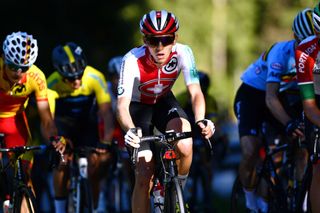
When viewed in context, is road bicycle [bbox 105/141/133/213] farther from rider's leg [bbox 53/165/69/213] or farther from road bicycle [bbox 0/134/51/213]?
road bicycle [bbox 0/134/51/213]

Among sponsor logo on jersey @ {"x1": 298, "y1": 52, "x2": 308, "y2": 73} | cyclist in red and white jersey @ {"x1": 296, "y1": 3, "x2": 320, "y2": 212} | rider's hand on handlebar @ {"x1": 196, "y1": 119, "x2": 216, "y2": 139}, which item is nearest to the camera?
rider's hand on handlebar @ {"x1": 196, "y1": 119, "x2": 216, "y2": 139}

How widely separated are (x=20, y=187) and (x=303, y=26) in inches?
129

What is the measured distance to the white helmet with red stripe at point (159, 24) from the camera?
324 inches

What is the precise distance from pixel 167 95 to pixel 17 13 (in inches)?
875

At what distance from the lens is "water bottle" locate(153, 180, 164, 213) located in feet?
26.6

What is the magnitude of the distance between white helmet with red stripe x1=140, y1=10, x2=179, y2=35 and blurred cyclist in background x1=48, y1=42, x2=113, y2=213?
7.59 feet

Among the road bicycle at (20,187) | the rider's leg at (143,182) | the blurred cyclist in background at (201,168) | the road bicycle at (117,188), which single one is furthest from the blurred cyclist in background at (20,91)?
the blurred cyclist in background at (201,168)

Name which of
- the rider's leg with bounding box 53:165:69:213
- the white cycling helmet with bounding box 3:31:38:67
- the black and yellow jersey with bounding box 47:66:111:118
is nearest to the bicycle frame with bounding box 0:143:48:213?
the white cycling helmet with bounding box 3:31:38:67

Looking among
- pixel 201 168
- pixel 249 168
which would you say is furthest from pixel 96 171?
pixel 201 168

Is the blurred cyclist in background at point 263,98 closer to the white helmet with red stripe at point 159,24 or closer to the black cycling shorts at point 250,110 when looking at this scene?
the black cycling shorts at point 250,110

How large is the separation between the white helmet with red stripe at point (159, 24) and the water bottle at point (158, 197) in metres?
1.32

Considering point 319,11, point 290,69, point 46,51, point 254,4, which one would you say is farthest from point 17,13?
point 254,4

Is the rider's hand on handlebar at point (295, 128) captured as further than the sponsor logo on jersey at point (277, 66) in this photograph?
No

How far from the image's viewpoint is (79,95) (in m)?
10.9
